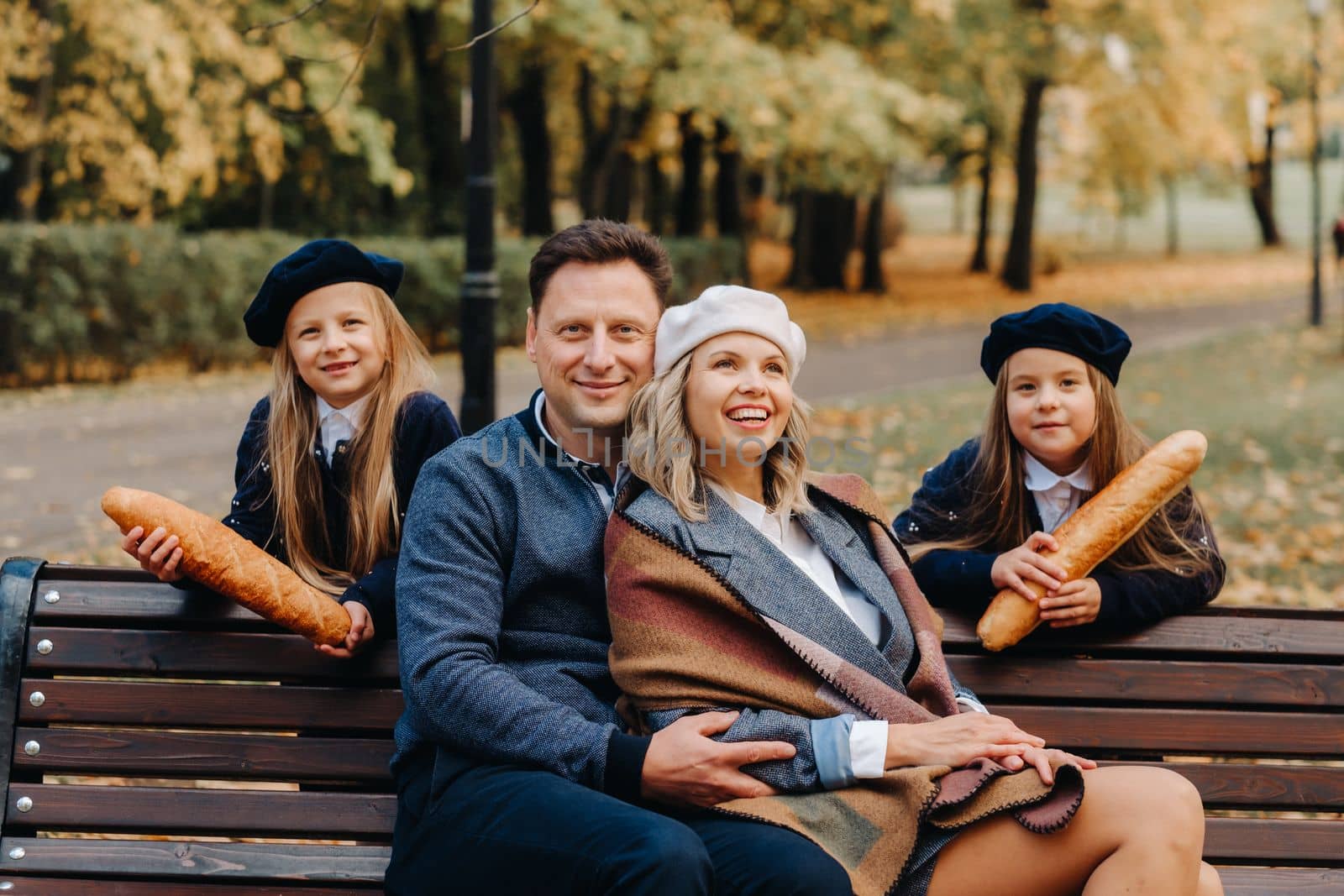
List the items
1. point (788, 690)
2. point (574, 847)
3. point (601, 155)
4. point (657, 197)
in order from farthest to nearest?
1. point (657, 197)
2. point (601, 155)
3. point (788, 690)
4. point (574, 847)

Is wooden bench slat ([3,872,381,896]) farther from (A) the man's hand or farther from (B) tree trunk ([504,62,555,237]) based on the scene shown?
(B) tree trunk ([504,62,555,237])

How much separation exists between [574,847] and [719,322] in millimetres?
1073

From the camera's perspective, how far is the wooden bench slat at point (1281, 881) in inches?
116

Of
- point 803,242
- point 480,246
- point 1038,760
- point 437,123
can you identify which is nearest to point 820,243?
point 803,242

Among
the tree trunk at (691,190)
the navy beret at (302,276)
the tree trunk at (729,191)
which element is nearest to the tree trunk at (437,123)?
the tree trunk at (691,190)

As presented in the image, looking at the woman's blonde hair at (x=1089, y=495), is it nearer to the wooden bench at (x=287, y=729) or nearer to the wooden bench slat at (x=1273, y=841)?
the wooden bench at (x=287, y=729)

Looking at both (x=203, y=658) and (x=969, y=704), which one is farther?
(x=203, y=658)

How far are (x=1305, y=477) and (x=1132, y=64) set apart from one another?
18285 millimetres

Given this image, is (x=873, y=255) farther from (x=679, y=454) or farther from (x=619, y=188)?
(x=679, y=454)

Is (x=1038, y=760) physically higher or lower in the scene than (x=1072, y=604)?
lower

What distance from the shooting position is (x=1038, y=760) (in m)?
2.65

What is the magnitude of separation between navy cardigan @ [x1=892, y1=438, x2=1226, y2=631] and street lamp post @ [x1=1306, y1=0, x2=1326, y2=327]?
62.2 feet

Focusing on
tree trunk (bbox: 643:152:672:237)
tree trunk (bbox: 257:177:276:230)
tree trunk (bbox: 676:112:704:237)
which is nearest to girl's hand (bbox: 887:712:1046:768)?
tree trunk (bbox: 257:177:276:230)

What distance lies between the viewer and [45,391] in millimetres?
14250
